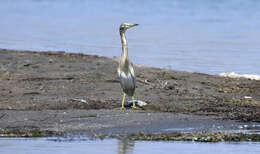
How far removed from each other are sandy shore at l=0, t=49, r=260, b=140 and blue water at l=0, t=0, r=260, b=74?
434cm

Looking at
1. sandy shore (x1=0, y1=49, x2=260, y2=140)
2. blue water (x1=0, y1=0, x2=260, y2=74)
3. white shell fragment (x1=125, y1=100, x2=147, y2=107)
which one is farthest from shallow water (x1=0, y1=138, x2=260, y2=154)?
blue water (x1=0, y1=0, x2=260, y2=74)

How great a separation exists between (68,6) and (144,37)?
2073 centimetres

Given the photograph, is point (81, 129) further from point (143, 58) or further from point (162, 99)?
point (143, 58)

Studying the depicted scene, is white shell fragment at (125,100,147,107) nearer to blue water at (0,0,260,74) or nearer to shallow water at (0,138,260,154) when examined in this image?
shallow water at (0,138,260,154)

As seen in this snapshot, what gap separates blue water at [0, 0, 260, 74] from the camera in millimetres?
26969

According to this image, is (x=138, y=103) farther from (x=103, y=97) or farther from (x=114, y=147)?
(x=114, y=147)

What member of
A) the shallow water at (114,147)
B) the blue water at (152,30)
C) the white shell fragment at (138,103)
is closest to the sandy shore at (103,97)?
the white shell fragment at (138,103)

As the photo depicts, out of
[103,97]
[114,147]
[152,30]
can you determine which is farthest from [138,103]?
[152,30]

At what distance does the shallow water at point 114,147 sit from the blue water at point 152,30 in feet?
36.5

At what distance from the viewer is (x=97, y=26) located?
128 ft

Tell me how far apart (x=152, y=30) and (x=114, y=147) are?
24.8 m

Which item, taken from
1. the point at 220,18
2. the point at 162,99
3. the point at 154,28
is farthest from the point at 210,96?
the point at 220,18

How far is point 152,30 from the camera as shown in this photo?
36.9 metres

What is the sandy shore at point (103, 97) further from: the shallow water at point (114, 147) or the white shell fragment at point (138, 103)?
the shallow water at point (114, 147)
